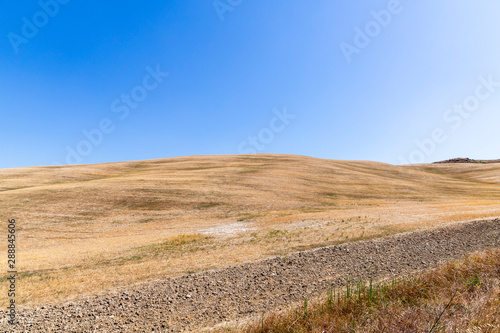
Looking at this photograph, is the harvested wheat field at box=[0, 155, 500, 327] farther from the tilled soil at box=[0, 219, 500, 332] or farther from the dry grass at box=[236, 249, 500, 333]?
the dry grass at box=[236, 249, 500, 333]

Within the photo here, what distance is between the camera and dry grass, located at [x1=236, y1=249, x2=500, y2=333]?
204 inches

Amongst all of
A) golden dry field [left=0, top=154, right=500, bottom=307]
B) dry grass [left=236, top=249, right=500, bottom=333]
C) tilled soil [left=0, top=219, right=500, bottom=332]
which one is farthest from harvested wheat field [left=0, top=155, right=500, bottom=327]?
dry grass [left=236, top=249, right=500, bottom=333]

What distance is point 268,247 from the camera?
18.9 meters

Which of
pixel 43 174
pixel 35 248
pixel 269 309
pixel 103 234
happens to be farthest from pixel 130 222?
pixel 43 174

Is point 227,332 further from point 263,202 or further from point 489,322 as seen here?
point 263,202

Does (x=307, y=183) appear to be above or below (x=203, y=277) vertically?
above

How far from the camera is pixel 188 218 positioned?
3641cm

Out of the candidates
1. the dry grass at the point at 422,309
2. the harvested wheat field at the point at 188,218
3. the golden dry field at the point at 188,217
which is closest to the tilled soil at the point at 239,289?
the harvested wheat field at the point at 188,218

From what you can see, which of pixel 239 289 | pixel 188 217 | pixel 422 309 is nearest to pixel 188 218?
pixel 188 217

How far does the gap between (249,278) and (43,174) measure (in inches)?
2749

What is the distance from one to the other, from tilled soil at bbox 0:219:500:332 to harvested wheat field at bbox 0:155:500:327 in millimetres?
1358

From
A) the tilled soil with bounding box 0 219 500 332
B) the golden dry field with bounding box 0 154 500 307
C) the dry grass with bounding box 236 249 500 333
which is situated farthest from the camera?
the golden dry field with bounding box 0 154 500 307

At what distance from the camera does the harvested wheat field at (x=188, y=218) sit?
15656 millimetres

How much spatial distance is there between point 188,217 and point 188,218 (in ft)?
1.59
